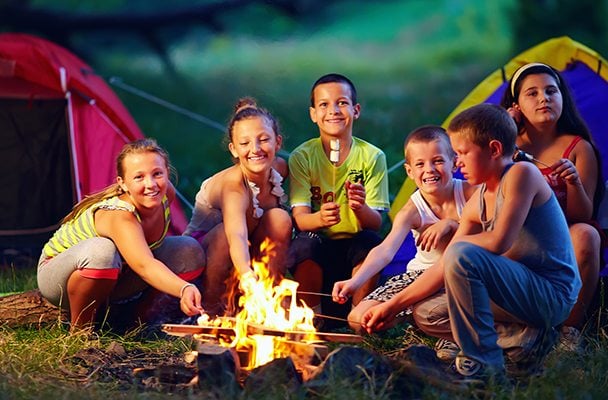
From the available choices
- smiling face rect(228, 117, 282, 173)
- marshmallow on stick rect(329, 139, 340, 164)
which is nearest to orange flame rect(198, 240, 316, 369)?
smiling face rect(228, 117, 282, 173)

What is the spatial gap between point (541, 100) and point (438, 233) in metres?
0.76

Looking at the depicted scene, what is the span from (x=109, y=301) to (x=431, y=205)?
1.29m

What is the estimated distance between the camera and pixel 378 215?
14.2ft

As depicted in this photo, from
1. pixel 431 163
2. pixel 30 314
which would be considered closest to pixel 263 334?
pixel 431 163

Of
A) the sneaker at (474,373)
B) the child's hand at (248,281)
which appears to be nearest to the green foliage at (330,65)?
the child's hand at (248,281)

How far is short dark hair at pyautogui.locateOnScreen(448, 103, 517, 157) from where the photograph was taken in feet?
11.3

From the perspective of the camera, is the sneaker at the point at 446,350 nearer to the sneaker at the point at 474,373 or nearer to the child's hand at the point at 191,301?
the sneaker at the point at 474,373

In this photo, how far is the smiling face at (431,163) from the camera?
3994 mm

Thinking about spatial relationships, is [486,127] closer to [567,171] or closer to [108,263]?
[567,171]

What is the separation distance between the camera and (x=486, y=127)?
136 inches

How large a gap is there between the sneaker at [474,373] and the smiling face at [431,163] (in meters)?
0.84

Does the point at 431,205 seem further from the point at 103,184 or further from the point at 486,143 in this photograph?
the point at 103,184

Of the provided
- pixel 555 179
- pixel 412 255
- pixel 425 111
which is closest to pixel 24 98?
pixel 412 255

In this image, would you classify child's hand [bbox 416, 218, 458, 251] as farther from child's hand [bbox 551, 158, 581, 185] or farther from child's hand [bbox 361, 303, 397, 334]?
child's hand [bbox 551, 158, 581, 185]
